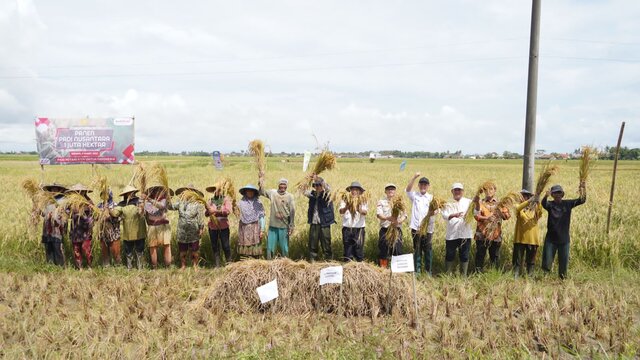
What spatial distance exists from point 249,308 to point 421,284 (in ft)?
8.54

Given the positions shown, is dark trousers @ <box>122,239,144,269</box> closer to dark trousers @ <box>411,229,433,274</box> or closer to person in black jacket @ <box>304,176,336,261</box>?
person in black jacket @ <box>304,176,336,261</box>

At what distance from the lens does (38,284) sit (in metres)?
6.12

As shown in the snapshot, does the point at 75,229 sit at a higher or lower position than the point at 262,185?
lower

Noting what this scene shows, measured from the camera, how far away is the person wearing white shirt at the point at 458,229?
21.3 feet

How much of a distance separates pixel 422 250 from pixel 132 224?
5.17 m

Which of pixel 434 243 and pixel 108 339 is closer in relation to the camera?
pixel 108 339

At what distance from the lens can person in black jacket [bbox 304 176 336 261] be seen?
681 cm

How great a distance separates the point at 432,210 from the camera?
20.1ft

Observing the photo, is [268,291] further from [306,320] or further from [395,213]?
[395,213]

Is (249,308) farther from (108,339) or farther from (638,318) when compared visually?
(638,318)

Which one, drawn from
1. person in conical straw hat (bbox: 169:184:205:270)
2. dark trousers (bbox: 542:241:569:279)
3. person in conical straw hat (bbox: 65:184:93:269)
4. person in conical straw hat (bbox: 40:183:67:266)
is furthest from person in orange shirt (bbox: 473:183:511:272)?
person in conical straw hat (bbox: 40:183:67:266)

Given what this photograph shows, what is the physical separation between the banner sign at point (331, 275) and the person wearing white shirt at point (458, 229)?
241cm

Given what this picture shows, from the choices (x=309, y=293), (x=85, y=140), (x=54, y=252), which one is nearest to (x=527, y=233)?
(x=309, y=293)

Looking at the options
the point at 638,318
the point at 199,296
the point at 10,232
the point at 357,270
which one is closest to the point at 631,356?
the point at 638,318
